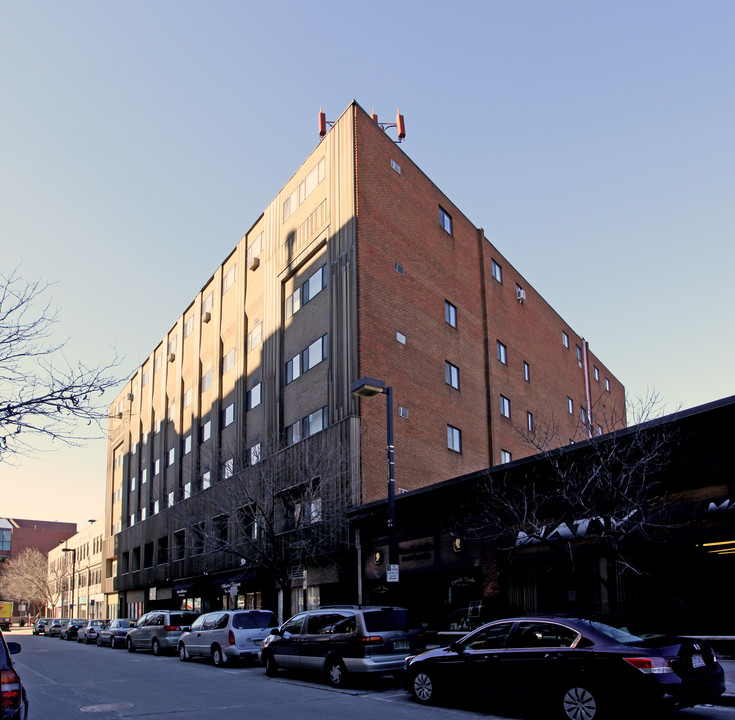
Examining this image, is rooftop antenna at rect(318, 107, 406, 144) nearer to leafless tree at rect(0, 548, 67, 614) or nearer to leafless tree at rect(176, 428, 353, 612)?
leafless tree at rect(176, 428, 353, 612)

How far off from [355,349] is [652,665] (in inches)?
831

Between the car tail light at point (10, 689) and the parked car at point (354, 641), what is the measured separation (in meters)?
8.33

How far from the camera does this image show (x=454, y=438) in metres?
35.6

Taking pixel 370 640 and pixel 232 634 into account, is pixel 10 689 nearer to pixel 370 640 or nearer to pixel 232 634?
pixel 370 640

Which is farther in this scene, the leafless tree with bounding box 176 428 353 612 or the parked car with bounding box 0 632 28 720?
the leafless tree with bounding box 176 428 353 612

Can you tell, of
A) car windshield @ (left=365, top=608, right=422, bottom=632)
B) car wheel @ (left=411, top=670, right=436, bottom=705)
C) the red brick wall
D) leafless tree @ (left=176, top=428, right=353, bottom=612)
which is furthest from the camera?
the red brick wall

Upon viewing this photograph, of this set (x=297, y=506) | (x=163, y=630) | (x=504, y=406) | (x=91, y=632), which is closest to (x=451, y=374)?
(x=504, y=406)

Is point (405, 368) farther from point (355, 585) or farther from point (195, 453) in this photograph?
point (195, 453)

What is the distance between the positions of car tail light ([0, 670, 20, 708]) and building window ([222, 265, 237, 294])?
1476 inches

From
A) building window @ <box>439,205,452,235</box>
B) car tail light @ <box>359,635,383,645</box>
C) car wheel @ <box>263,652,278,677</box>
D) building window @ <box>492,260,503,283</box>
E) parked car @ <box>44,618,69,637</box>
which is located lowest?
parked car @ <box>44,618,69,637</box>

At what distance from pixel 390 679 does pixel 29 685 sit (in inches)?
319

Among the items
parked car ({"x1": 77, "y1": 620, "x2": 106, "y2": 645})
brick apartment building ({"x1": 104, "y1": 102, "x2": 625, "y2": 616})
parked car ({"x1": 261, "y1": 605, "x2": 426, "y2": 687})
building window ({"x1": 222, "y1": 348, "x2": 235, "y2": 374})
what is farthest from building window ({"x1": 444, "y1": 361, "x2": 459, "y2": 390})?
parked car ({"x1": 77, "y1": 620, "x2": 106, "y2": 645})

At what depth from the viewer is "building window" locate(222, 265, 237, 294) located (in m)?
45.4

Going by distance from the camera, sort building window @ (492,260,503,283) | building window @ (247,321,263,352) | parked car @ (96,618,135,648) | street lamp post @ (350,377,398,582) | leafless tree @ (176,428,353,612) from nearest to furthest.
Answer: street lamp post @ (350,377,398,582) < leafless tree @ (176,428,353,612) < parked car @ (96,618,135,648) < building window @ (247,321,263,352) < building window @ (492,260,503,283)
